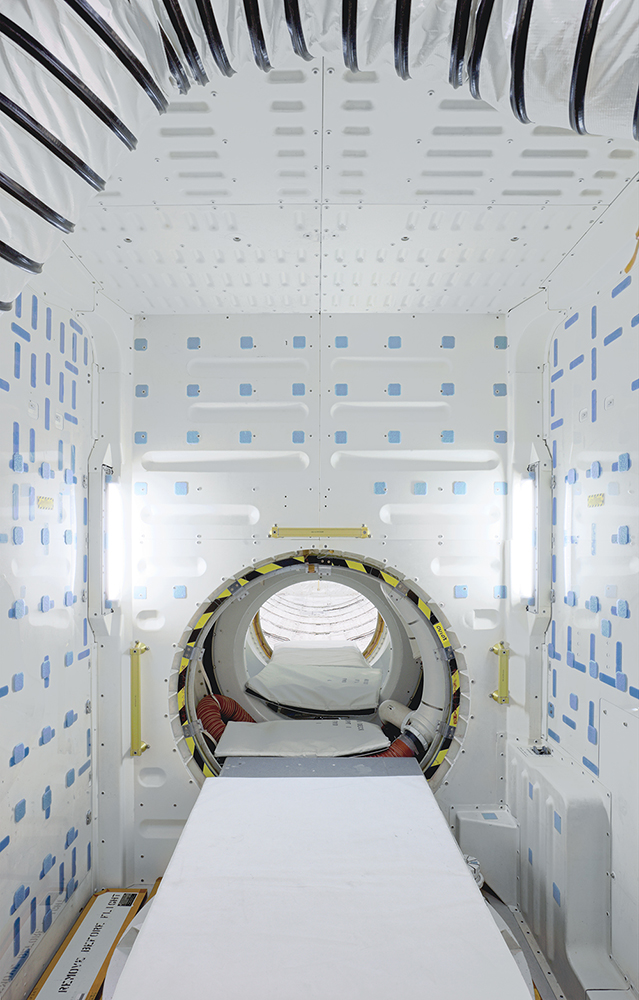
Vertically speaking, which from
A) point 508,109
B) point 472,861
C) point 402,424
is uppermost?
point 508,109

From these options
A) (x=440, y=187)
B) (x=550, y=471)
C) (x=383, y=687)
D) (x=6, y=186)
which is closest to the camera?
(x=6, y=186)

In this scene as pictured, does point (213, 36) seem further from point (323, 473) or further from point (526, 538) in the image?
point (526, 538)

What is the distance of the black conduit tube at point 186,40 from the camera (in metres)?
1.12

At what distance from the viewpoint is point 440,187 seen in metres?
2.09

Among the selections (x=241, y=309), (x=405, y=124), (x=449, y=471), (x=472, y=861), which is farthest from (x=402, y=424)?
(x=472, y=861)

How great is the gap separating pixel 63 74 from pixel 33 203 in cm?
23

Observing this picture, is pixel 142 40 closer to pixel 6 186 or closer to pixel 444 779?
pixel 6 186

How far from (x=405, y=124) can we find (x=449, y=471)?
5.95ft

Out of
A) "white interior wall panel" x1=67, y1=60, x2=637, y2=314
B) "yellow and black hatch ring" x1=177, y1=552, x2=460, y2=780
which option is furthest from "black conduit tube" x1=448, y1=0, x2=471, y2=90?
"yellow and black hatch ring" x1=177, y1=552, x2=460, y2=780

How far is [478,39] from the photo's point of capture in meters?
1.14

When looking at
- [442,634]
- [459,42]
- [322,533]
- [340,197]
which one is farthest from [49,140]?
[442,634]

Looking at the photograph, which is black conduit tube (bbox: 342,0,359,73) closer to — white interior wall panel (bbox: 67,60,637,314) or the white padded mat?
white interior wall panel (bbox: 67,60,637,314)

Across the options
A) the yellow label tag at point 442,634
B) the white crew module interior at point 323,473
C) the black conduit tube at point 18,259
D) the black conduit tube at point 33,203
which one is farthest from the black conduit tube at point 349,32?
the yellow label tag at point 442,634

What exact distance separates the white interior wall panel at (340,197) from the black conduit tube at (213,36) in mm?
410
